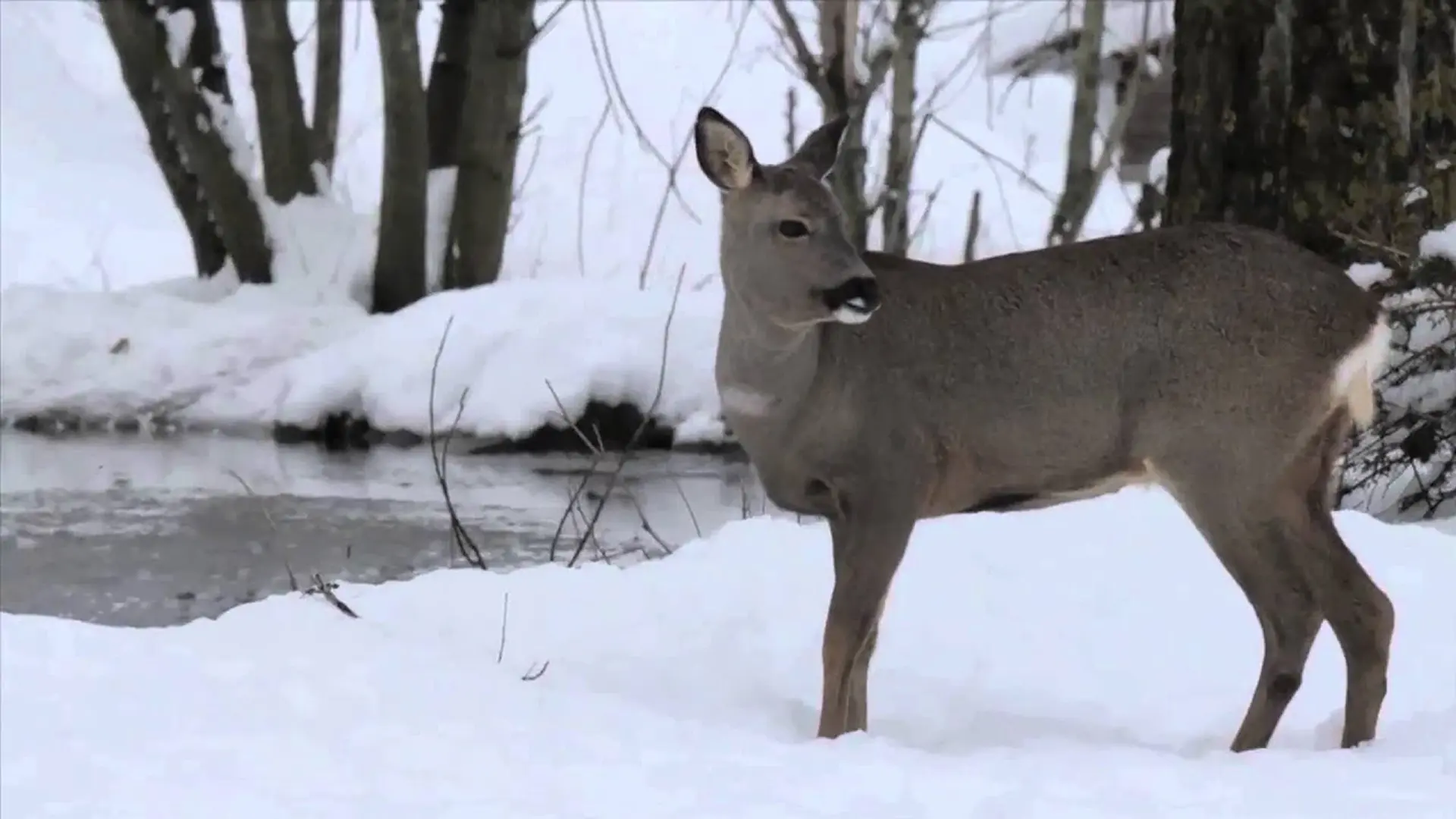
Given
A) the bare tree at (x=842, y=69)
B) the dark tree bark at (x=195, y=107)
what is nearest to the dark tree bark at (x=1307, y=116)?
the bare tree at (x=842, y=69)

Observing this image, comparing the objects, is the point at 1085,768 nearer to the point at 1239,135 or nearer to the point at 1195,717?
the point at 1195,717

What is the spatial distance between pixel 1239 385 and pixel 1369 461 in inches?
105

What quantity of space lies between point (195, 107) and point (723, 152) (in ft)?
31.6

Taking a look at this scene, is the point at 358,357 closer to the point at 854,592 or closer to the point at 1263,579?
the point at 854,592

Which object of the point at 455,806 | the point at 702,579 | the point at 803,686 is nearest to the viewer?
the point at 455,806

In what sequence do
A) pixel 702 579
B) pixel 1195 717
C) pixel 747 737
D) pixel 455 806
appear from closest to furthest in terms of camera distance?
pixel 455 806 < pixel 747 737 < pixel 1195 717 < pixel 702 579

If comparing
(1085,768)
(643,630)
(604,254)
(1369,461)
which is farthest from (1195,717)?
(604,254)

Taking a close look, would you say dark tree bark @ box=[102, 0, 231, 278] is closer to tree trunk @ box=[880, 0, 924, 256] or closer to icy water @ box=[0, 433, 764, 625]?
icy water @ box=[0, 433, 764, 625]

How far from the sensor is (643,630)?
17.2ft

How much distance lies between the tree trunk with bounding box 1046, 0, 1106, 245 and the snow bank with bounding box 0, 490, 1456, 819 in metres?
6.61

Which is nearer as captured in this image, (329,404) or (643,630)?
(643,630)

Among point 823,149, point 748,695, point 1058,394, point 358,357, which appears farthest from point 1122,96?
point 1058,394

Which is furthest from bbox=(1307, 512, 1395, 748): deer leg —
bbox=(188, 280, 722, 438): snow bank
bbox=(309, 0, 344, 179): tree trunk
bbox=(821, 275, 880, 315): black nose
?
bbox=(309, 0, 344, 179): tree trunk

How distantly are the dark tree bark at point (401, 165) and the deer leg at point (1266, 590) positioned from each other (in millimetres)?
→ 9183
